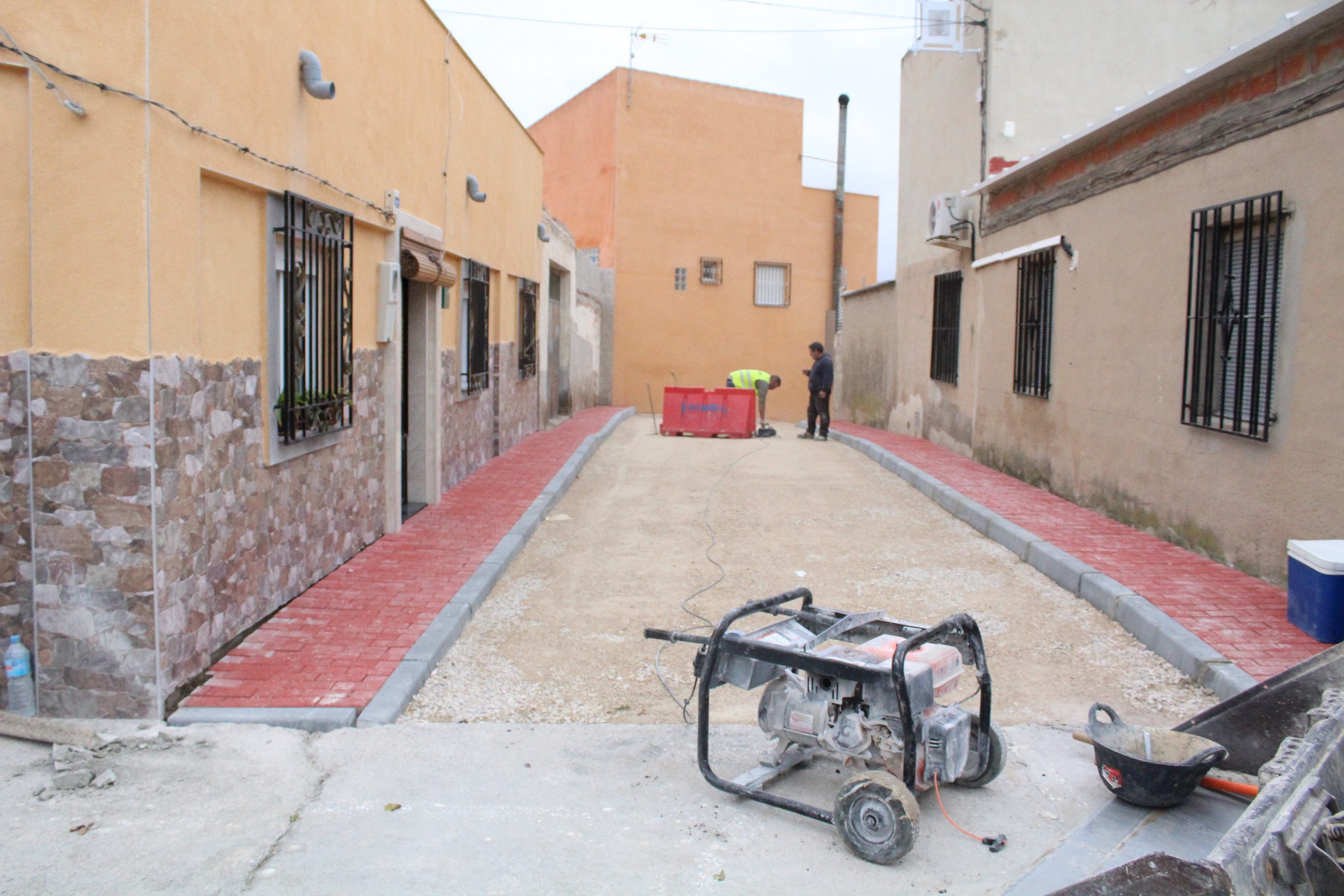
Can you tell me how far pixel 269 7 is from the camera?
580cm

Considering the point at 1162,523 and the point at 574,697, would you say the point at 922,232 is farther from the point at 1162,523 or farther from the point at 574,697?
the point at 574,697

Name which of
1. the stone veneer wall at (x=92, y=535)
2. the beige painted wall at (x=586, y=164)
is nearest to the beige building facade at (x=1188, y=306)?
the stone veneer wall at (x=92, y=535)

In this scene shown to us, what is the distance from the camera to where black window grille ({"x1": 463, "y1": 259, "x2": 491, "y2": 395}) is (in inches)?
449

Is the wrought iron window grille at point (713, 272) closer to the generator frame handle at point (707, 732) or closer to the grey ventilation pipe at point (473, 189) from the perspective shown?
the grey ventilation pipe at point (473, 189)

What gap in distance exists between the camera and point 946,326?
1524 centimetres

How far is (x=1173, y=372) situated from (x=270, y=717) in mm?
7204

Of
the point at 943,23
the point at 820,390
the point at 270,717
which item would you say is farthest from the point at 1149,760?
the point at 820,390

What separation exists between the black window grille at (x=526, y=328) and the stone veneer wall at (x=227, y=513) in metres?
7.39

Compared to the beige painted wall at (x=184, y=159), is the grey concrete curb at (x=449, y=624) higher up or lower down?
lower down

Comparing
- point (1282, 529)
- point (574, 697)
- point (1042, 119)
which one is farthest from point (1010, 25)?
point (574, 697)

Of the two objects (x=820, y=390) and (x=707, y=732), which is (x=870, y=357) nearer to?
(x=820, y=390)

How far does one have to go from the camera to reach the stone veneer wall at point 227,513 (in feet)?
15.4

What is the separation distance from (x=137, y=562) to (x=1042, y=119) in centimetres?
1258

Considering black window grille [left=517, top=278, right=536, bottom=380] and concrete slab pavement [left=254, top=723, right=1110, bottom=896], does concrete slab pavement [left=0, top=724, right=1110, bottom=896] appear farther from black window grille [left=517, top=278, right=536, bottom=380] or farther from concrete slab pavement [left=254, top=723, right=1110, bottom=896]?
black window grille [left=517, top=278, right=536, bottom=380]
